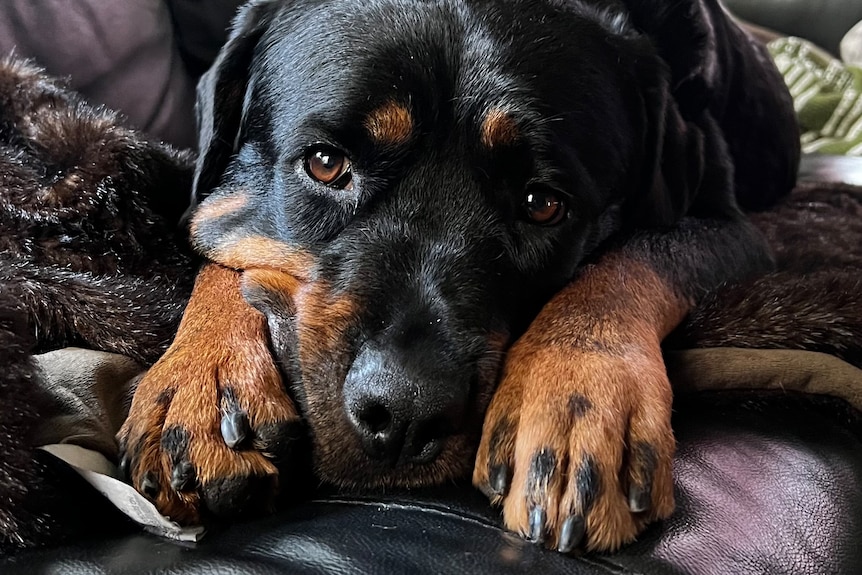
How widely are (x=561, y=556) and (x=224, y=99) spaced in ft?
3.45

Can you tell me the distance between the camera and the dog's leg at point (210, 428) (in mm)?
965

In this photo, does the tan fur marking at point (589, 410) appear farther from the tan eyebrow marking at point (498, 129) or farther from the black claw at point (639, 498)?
the tan eyebrow marking at point (498, 129)

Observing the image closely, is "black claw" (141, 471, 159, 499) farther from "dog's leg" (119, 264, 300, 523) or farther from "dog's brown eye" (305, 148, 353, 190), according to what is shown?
"dog's brown eye" (305, 148, 353, 190)

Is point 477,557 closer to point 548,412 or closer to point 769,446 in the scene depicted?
point 548,412

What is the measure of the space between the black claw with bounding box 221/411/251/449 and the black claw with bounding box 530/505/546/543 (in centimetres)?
38

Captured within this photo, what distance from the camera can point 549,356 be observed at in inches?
43.1

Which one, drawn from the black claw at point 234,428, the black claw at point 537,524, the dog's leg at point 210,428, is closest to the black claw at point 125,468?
the dog's leg at point 210,428

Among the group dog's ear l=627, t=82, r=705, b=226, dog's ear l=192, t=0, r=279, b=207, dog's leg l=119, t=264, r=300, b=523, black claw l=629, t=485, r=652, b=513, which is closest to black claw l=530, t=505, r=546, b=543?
black claw l=629, t=485, r=652, b=513

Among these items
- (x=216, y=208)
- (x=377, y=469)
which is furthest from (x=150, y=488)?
(x=216, y=208)

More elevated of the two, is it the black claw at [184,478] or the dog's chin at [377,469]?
the black claw at [184,478]

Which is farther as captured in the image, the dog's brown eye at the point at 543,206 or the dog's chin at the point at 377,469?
the dog's brown eye at the point at 543,206

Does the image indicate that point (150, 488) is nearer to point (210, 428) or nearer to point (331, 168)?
point (210, 428)

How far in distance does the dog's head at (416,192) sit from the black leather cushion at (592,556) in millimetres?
81

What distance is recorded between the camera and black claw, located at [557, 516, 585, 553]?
89 centimetres
